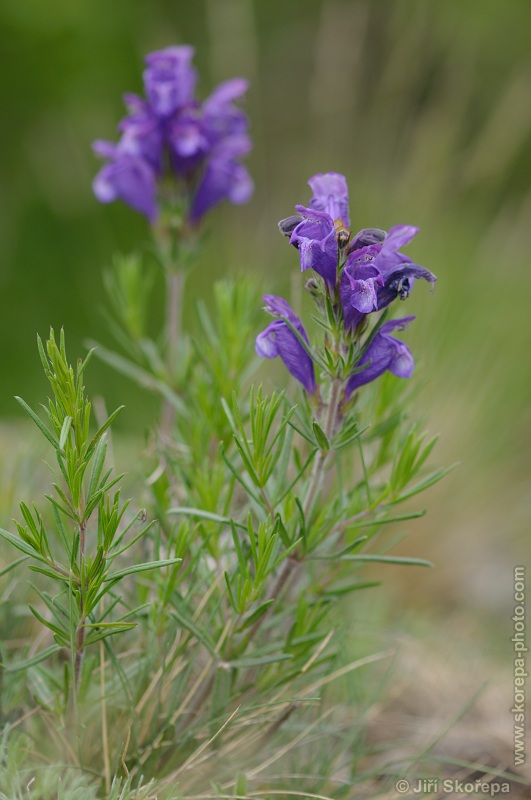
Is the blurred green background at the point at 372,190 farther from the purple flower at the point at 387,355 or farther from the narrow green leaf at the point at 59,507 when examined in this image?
the narrow green leaf at the point at 59,507

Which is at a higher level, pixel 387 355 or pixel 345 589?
pixel 387 355

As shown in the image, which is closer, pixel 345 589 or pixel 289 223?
pixel 289 223

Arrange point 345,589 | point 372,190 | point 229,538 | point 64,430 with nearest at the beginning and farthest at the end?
point 64,430 < point 345,589 < point 229,538 < point 372,190

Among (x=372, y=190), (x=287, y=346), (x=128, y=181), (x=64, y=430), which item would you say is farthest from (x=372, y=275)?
(x=372, y=190)

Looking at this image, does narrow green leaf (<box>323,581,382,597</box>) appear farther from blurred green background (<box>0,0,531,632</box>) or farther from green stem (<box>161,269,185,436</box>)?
blurred green background (<box>0,0,531,632</box>)

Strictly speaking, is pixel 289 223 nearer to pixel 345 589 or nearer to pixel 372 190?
pixel 345 589

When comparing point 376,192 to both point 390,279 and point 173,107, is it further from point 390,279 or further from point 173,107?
point 390,279

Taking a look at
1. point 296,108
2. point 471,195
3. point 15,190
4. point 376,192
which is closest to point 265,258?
point 376,192

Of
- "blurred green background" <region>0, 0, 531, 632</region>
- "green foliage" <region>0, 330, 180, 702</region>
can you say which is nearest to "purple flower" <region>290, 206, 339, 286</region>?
"green foliage" <region>0, 330, 180, 702</region>

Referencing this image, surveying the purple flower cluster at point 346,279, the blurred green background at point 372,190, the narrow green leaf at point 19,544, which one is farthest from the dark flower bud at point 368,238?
the blurred green background at point 372,190
